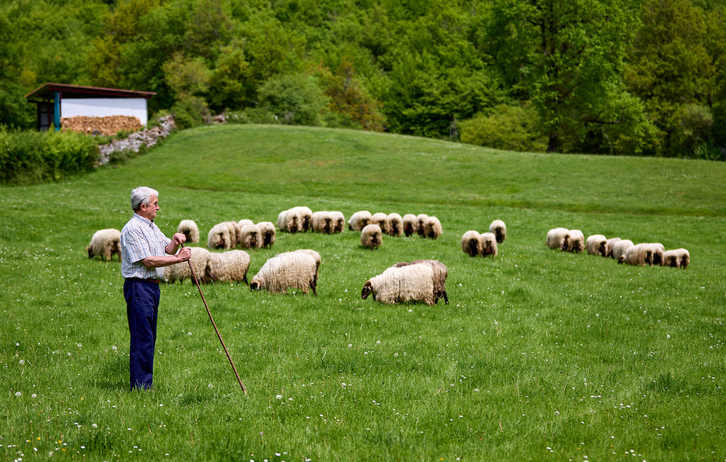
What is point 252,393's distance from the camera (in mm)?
6801

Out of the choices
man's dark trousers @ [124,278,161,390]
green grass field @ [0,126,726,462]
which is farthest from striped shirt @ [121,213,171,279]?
green grass field @ [0,126,726,462]

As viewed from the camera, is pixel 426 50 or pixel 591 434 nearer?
pixel 591 434

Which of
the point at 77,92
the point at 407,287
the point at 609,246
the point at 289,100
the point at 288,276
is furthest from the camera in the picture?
the point at 289,100

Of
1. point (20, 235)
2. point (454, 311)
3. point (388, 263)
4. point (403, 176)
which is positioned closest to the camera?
point (454, 311)

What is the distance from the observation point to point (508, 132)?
222ft

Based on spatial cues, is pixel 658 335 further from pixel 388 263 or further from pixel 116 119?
pixel 116 119

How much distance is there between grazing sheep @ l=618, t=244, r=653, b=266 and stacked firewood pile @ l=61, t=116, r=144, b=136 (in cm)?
4284

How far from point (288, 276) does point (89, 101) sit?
44226mm

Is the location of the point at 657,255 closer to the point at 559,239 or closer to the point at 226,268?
the point at 559,239

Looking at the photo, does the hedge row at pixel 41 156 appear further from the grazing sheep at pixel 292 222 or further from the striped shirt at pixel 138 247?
the striped shirt at pixel 138 247

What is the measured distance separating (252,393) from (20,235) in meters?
16.1

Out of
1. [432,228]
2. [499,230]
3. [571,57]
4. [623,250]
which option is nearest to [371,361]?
[432,228]

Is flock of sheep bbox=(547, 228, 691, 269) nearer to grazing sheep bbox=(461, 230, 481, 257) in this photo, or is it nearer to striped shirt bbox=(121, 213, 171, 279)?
grazing sheep bbox=(461, 230, 481, 257)

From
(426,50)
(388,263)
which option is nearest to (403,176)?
(388,263)
